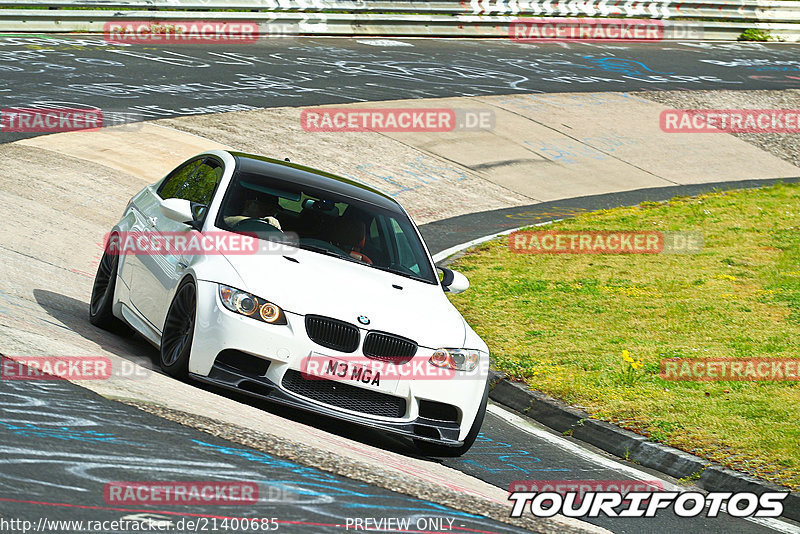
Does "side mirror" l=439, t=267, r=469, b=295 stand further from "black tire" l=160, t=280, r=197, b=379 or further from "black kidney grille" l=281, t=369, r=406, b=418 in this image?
"black tire" l=160, t=280, r=197, b=379

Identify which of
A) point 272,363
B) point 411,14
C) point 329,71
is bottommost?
point 272,363

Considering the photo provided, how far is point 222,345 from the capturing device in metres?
6.87

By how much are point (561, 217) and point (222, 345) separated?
11.8 meters

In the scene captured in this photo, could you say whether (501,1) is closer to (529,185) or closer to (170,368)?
(529,185)

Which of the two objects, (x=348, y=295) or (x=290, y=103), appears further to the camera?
(x=290, y=103)

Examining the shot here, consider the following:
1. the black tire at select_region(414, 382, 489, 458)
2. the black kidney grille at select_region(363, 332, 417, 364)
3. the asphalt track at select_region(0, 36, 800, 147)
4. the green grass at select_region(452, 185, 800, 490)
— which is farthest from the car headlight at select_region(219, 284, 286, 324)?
the asphalt track at select_region(0, 36, 800, 147)

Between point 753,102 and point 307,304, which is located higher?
point 307,304

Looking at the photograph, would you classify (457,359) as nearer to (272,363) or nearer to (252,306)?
(272,363)

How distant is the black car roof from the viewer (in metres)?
8.45

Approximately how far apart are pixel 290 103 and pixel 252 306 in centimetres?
1473

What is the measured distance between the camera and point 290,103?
69.7 feet

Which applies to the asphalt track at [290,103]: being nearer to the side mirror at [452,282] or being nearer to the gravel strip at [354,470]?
the gravel strip at [354,470]

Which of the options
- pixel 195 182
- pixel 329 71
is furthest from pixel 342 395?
pixel 329 71

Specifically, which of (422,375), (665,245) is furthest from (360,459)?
(665,245)
